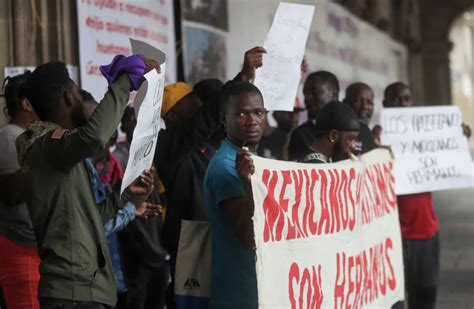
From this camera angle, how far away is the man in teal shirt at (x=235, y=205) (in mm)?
4504

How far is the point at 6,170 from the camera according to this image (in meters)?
5.03

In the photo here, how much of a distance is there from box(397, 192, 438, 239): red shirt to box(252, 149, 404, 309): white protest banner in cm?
64

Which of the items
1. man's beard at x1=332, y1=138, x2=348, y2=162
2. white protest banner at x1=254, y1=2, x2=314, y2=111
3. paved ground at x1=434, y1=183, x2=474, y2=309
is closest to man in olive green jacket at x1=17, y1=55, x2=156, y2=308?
man's beard at x1=332, y1=138, x2=348, y2=162

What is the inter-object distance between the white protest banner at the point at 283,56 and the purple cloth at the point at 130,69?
1703 millimetres

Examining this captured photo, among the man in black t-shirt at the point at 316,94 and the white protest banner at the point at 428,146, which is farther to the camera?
the white protest banner at the point at 428,146

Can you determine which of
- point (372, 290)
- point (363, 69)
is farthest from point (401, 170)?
point (363, 69)

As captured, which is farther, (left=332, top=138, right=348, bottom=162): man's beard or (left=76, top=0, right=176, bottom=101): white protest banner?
(left=76, top=0, right=176, bottom=101): white protest banner

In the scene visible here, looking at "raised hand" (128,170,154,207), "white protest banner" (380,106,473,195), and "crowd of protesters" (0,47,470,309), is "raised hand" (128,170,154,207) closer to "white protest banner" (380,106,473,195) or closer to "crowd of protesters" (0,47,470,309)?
"crowd of protesters" (0,47,470,309)

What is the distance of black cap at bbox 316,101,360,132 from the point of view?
545 cm

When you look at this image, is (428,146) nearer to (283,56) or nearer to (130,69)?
(283,56)

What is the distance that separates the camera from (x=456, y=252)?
13.1 meters

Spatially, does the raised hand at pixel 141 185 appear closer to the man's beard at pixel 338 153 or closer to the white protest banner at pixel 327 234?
the white protest banner at pixel 327 234

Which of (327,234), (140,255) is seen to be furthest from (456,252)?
(327,234)

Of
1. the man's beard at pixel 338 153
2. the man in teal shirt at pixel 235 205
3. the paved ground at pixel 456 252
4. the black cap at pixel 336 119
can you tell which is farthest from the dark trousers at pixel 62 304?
the paved ground at pixel 456 252
